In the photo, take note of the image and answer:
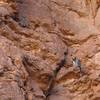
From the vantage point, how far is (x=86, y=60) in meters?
12.4

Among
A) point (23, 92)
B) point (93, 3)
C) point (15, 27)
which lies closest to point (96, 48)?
point (93, 3)

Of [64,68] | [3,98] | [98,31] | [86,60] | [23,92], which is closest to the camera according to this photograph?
[3,98]

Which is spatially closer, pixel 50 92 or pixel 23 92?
pixel 23 92

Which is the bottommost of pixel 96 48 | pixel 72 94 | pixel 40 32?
pixel 72 94

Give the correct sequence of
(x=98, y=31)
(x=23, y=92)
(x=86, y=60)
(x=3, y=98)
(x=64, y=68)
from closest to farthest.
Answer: (x=3, y=98)
(x=23, y=92)
(x=64, y=68)
(x=86, y=60)
(x=98, y=31)

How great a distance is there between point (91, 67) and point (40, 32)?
8.02 feet

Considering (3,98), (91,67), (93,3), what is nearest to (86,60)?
(91,67)

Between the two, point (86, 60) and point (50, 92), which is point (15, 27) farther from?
point (86, 60)

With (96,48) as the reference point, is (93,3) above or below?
above

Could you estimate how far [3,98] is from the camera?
Result: 7484mm

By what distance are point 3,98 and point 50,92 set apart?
3.41m

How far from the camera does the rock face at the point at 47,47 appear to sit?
8.76m

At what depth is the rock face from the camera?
28.7ft

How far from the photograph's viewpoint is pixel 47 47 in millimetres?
11289
